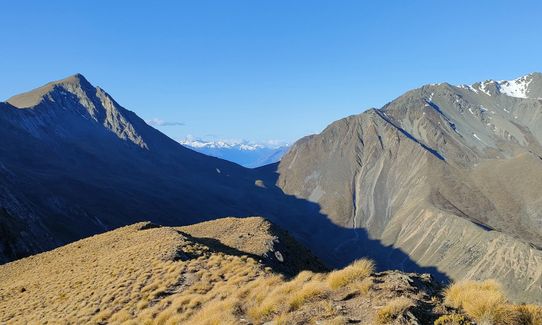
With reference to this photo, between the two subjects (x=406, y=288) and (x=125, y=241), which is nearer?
(x=406, y=288)

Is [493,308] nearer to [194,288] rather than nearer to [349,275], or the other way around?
[349,275]

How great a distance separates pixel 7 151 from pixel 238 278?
194550mm

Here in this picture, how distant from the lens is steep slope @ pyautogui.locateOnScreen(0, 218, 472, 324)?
13.5 meters

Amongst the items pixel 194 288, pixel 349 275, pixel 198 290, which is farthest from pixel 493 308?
pixel 194 288

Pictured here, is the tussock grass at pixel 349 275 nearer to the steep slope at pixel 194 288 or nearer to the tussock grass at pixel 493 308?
the steep slope at pixel 194 288

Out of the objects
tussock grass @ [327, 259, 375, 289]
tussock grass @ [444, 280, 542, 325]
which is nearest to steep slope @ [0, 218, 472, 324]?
tussock grass @ [327, 259, 375, 289]

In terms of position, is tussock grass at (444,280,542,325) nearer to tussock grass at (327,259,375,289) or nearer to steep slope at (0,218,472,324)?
steep slope at (0,218,472,324)

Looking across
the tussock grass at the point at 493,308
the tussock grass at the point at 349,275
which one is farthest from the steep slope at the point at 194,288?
the tussock grass at the point at 493,308

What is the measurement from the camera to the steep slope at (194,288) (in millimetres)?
13477

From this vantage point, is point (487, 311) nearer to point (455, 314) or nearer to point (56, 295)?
point (455, 314)

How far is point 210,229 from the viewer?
178 ft

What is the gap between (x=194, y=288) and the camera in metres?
22.4

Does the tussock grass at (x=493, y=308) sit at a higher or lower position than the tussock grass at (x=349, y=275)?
lower

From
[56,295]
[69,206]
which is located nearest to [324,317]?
A: [56,295]
